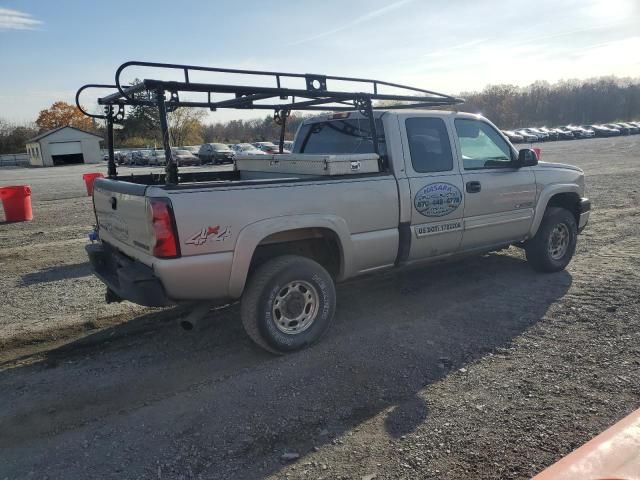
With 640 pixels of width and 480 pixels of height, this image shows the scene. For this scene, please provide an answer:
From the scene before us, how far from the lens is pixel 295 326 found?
4.12 metres

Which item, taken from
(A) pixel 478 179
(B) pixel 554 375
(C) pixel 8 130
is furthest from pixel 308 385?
(C) pixel 8 130

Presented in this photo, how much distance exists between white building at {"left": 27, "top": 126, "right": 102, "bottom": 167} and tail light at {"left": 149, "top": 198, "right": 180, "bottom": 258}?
58082mm

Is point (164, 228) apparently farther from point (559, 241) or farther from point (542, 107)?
point (542, 107)

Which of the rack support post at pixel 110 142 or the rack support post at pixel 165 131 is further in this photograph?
the rack support post at pixel 110 142

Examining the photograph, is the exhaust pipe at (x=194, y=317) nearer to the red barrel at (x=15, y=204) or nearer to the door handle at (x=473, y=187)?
the door handle at (x=473, y=187)

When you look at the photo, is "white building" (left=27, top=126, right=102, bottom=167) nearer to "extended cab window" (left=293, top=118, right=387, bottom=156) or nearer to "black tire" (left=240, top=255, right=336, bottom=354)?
"extended cab window" (left=293, top=118, right=387, bottom=156)

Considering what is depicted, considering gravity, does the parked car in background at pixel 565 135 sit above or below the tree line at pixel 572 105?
below

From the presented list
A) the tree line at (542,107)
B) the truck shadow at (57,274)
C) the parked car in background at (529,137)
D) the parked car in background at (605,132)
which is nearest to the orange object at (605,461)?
the truck shadow at (57,274)

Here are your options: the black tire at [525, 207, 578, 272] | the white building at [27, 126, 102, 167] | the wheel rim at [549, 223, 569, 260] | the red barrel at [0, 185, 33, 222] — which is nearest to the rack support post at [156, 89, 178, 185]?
the black tire at [525, 207, 578, 272]

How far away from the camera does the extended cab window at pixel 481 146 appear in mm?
5168

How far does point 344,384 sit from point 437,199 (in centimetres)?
210

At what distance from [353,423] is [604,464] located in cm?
143

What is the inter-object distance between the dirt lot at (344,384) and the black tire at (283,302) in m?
0.15

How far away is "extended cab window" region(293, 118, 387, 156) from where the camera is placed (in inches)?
192
